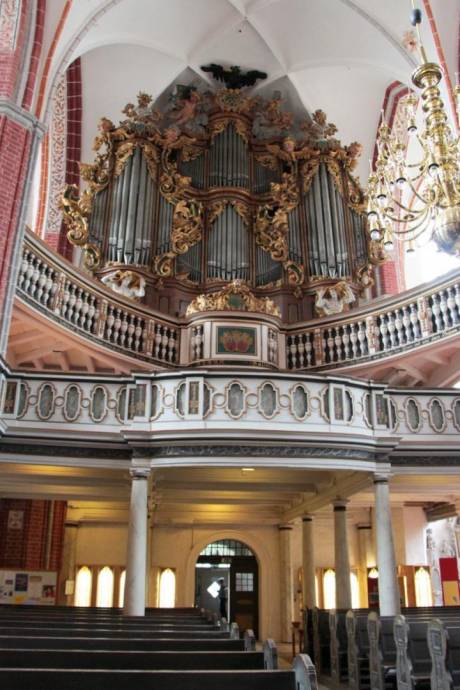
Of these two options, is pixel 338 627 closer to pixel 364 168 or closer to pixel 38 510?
pixel 38 510

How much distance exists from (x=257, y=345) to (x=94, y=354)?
3484 mm

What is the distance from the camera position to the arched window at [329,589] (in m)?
16.0

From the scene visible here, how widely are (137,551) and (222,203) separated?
10.4 metres

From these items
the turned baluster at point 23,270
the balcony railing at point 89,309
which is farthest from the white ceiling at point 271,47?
the turned baluster at point 23,270

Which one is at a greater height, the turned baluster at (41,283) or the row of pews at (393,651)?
the turned baluster at (41,283)

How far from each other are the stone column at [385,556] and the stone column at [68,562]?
26.0 ft

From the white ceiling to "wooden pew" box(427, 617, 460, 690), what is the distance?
41.1 ft

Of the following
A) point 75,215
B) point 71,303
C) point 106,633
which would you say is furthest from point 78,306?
point 106,633

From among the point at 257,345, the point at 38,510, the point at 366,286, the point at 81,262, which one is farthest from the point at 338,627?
the point at 81,262

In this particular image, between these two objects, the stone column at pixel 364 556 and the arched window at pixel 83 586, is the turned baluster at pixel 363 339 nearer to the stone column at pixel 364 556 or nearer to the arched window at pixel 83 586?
the stone column at pixel 364 556

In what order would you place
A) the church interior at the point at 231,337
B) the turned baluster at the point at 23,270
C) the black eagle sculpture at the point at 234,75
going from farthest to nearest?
the black eagle sculpture at the point at 234,75
the turned baluster at the point at 23,270
the church interior at the point at 231,337

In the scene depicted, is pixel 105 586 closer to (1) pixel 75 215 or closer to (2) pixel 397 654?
(1) pixel 75 215

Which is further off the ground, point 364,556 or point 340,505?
point 340,505

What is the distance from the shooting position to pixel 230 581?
15.8m
